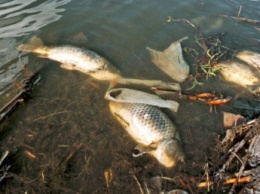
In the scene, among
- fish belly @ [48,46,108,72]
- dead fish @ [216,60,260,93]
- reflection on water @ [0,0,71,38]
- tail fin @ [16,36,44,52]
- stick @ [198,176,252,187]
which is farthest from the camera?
reflection on water @ [0,0,71,38]

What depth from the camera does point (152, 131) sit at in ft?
15.0

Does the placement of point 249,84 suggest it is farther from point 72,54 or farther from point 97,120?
point 72,54

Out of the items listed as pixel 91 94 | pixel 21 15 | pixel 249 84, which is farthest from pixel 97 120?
pixel 21 15

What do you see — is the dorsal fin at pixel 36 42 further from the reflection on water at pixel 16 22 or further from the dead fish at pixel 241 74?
the dead fish at pixel 241 74

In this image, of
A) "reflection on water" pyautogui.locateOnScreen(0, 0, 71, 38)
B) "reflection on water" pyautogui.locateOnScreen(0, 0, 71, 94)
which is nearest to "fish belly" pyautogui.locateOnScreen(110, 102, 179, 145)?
"reflection on water" pyautogui.locateOnScreen(0, 0, 71, 94)

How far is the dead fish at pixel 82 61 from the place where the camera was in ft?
18.9

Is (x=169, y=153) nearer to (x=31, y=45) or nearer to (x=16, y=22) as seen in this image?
(x=31, y=45)

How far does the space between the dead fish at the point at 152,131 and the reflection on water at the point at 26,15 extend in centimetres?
347

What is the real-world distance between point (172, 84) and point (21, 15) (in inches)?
166

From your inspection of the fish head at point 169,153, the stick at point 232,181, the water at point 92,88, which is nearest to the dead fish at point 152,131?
the fish head at point 169,153

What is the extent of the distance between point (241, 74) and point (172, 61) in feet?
4.66

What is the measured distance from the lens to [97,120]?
517cm

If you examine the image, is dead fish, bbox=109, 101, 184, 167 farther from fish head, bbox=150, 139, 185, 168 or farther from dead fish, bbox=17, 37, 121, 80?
dead fish, bbox=17, 37, 121, 80

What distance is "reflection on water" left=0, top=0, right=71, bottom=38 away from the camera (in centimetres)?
686
